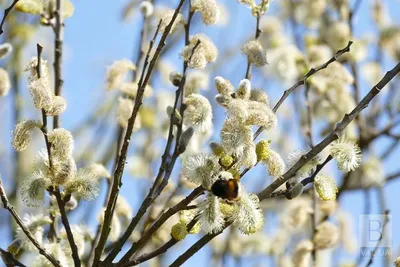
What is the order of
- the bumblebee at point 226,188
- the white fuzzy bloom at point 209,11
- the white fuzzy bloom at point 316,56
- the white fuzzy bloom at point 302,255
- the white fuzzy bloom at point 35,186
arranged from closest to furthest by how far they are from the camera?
the bumblebee at point 226,188
the white fuzzy bloom at point 35,186
the white fuzzy bloom at point 209,11
the white fuzzy bloom at point 302,255
the white fuzzy bloom at point 316,56

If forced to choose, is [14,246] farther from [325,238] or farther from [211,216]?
[325,238]

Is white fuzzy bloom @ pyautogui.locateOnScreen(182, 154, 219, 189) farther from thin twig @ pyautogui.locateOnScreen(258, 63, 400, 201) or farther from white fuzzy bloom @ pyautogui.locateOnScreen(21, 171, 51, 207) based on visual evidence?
white fuzzy bloom @ pyautogui.locateOnScreen(21, 171, 51, 207)

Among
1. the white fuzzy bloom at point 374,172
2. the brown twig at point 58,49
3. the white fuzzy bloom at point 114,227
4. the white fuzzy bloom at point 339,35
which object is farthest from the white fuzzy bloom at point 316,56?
the white fuzzy bloom at point 114,227

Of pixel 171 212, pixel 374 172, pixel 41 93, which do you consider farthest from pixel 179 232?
pixel 374 172

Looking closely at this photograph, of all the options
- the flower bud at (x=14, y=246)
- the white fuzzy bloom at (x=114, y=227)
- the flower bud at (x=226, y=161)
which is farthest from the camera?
the white fuzzy bloom at (x=114, y=227)

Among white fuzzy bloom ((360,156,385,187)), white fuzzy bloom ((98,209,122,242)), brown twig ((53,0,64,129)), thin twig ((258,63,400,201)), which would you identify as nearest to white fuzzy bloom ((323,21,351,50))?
white fuzzy bloom ((360,156,385,187))

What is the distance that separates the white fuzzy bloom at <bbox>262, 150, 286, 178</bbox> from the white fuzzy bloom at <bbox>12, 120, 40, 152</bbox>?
661 millimetres

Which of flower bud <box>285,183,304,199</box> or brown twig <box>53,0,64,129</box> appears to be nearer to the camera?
flower bud <box>285,183,304,199</box>

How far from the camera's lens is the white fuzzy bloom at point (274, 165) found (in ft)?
7.16

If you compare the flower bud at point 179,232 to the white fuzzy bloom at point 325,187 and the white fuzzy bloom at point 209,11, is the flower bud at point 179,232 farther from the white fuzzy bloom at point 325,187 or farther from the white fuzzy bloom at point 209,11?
the white fuzzy bloom at point 209,11

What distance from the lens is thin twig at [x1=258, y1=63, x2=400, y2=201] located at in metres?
2.03

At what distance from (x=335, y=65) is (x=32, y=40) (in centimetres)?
191

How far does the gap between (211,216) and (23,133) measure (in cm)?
60

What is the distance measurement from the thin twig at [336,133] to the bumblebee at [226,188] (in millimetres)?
190
